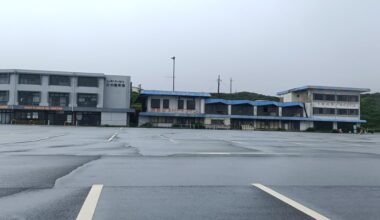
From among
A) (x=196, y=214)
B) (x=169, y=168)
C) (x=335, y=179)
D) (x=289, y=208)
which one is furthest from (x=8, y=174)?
(x=335, y=179)

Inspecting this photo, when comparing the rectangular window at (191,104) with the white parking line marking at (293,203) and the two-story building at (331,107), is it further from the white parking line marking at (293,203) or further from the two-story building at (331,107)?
the white parking line marking at (293,203)

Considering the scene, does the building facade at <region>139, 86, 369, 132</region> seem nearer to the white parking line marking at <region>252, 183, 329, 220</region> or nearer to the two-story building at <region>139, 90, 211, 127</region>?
the two-story building at <region>139, 90, 211, 127</region>

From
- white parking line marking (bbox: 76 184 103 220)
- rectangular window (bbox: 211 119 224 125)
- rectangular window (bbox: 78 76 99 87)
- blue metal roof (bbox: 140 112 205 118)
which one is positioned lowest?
white parking line marking (bbox: 76 184 103 220)

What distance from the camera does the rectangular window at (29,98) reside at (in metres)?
67.7

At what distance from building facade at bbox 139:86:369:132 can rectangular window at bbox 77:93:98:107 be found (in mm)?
8428

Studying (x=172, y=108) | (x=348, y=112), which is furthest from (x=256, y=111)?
(x=348, y=112)

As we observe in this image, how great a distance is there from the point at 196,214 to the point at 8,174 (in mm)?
5337

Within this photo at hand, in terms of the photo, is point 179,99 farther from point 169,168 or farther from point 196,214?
point 196,214

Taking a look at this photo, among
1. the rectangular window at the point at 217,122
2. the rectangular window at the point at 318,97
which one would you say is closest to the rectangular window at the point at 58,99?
the rectangular window at the point at 217,122

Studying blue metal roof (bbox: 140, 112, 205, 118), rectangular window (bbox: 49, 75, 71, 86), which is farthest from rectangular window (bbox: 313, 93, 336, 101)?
rectangular window (bbox: 49, 75, 71, 86)

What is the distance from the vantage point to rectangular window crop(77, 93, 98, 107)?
69.1 metres

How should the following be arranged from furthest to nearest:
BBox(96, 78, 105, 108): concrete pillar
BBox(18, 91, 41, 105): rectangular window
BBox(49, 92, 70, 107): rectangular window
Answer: BBox(96, 78, 105, 108): concrete pillar → BBox(49, 92, 70, 107): rectangular window → BBox(18, 91, 41, 105): rectangular window

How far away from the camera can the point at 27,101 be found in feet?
222

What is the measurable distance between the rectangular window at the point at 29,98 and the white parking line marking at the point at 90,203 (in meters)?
65.5
